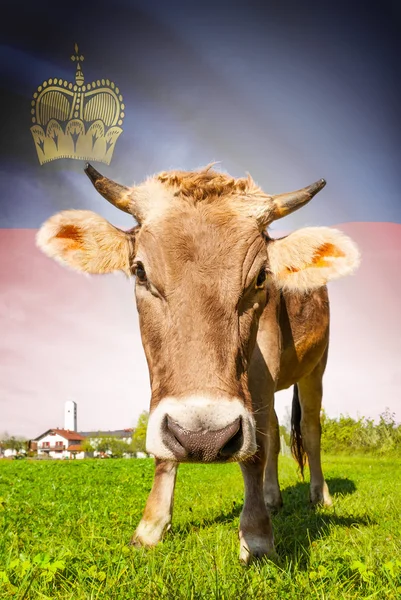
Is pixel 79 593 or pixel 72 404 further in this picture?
pixel 72 404

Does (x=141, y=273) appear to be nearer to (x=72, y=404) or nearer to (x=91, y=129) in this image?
(x=91, y=129)

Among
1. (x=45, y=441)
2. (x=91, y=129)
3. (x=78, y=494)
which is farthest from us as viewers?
(x=45, y=441)

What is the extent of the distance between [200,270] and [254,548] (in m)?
2.00

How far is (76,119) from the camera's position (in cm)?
985

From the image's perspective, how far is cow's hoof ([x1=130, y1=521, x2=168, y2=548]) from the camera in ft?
15.8

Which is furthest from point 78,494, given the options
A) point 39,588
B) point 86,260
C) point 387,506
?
point 39,588

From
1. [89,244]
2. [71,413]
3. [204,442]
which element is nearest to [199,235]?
[89,244]

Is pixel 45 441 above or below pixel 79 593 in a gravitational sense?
below

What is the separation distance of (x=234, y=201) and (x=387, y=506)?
177 inches

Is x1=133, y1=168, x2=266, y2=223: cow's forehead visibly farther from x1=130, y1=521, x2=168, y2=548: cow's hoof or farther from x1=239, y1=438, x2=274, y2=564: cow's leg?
x1=130, y1=521, x2=168, y2=548: cow's hoof

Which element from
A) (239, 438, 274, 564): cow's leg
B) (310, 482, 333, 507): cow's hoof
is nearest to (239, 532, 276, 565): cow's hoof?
(239, 438, 274, 564): cow's leg

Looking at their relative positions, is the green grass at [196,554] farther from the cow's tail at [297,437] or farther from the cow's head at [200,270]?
the cow's tail at [297,437]

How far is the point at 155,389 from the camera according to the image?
12.5ft

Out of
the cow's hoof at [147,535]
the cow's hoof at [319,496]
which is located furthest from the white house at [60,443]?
the cow's hoof at [147,535]
